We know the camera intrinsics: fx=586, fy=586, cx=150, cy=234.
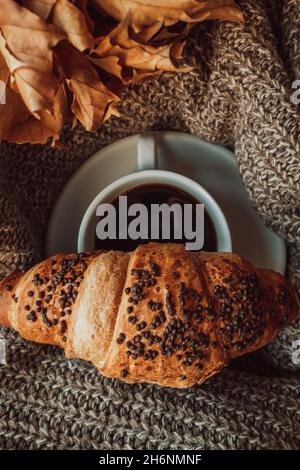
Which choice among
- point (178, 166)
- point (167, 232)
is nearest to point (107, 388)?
point (167, 232)

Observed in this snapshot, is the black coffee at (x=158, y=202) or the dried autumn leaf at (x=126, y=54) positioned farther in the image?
the black coffee at (x=158, y=202)

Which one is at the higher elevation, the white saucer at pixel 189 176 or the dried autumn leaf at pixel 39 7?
the dried autumn leaf at pixel 39 7

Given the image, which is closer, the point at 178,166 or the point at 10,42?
the point at 10,42

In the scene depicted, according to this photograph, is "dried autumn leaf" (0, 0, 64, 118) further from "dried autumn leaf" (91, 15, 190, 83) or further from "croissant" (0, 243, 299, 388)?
"croissant" (0, 243, 299, 388)

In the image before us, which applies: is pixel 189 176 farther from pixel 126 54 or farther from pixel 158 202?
pixel 126 54

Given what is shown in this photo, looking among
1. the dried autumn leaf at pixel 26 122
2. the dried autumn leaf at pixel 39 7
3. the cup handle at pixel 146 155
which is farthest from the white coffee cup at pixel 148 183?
the dried autumn leaf at pixel 39 7

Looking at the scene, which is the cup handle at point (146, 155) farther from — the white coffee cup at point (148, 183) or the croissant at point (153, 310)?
the croissant at point (153, 310)

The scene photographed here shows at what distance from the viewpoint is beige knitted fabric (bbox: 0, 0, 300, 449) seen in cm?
78

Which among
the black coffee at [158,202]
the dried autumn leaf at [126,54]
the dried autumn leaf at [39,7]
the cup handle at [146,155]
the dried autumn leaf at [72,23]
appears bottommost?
the black coffee at [158,202]

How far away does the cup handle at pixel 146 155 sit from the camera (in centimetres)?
85

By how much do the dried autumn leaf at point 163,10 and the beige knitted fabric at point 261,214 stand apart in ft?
0.16

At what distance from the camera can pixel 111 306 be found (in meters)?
0.72
